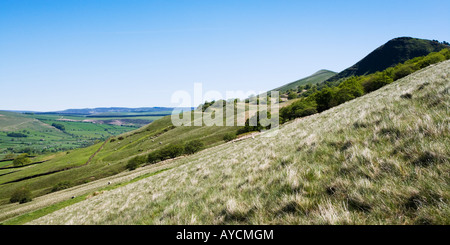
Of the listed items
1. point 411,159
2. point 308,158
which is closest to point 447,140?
point 411,159

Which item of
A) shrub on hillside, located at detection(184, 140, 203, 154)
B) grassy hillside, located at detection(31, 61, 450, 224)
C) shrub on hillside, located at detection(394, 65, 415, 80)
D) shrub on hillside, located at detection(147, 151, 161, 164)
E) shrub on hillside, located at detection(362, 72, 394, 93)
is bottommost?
shrub on hillside, located at detection(147, 151, 161, 164)

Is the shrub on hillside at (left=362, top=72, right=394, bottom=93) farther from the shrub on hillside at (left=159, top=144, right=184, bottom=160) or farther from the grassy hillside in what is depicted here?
the grassy hillside

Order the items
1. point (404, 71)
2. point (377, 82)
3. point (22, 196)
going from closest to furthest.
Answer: point (22, 196)
point (404, 71)
point (377, 82)

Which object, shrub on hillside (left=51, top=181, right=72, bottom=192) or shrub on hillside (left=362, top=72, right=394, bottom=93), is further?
shrub on hillside (left=51, top=181, right=72, bottom=192)

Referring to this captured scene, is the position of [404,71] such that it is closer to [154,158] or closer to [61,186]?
[154,158]

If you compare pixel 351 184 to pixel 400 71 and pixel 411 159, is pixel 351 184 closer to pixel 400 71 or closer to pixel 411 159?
pixel 411 159

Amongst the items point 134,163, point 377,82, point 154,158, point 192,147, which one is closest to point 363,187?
point 192,147

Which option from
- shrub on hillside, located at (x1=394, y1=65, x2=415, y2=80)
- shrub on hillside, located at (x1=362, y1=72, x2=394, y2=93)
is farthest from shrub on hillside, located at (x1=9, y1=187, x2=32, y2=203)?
shrub on hillside, located at (x1=394, y1=65, x2=415, y2=80)

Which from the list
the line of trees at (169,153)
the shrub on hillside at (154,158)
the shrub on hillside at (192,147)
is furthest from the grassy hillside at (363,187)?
the shrub on hillside at (154,158)

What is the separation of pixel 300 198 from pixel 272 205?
599mm

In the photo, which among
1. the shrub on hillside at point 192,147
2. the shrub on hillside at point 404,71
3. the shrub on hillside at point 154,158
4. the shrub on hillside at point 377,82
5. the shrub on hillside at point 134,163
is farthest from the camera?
the shrub on hillside at point 154,158

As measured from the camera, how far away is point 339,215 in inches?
101

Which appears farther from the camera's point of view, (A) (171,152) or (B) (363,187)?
(A) (171,152)

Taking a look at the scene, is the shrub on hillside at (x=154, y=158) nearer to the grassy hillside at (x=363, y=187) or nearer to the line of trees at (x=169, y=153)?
the line of trees at (x=169, y=153)
